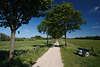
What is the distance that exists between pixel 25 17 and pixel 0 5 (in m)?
1.88

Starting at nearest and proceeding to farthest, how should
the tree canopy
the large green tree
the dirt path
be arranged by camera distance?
the large green tree → the dirt path → the tree canopy

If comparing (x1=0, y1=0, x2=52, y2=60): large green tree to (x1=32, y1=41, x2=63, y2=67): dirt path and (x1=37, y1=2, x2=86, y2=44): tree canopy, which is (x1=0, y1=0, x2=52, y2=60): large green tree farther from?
(x1=37, y1=2, x2=86, y2=44): tree canopy

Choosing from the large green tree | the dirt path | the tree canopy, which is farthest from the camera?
the tree canopy

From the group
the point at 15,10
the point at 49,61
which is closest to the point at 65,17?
the point at 49,61

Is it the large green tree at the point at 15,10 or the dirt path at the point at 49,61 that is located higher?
the large green tree at the point at 15,10

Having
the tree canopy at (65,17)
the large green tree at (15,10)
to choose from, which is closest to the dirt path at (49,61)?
the large green tree at (15,10)

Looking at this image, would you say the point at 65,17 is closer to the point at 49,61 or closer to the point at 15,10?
the point at 49,61

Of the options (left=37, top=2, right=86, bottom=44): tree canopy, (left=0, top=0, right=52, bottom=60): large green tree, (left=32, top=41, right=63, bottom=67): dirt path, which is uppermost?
(left=37, top=2, right=86, bottom=44): tree canopy

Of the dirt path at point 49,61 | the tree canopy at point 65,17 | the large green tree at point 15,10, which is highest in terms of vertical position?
the tree canopy at point 65,17

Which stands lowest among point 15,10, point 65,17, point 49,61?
point 49,61

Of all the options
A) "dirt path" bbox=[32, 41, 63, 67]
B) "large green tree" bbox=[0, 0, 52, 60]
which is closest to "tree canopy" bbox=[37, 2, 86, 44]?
"dirt path" bbox=[32, 41, 63, 67]

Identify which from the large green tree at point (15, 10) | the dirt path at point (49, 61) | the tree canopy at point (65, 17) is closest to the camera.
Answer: the large green tree at point (15, 10)

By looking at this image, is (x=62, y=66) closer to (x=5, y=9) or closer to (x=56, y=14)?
(x=5, y=9)

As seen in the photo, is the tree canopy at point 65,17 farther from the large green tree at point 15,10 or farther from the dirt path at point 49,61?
the large green tree at point 15,10
